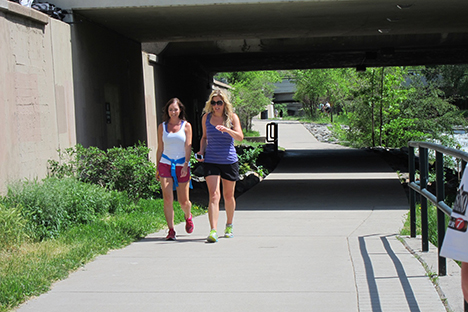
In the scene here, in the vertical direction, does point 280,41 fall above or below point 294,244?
above

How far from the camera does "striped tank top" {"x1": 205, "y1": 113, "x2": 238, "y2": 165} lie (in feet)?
21.1

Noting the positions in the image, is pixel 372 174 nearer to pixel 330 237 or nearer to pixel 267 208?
pixel 267 208

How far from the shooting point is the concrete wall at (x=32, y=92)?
7.04 meters

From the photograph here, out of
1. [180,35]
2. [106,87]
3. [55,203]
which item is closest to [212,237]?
[55,203]

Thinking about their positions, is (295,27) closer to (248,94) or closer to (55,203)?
(55,203)

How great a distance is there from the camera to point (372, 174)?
46.9 feet

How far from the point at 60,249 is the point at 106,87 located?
5.61m

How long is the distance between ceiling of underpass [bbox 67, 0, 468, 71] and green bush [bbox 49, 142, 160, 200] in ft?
8.20

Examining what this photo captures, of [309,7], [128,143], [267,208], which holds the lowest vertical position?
[267,208]

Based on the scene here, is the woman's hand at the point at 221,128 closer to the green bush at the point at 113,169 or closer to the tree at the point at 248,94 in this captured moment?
the green bush at the point at 113,169

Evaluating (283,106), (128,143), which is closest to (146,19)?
(128,143)

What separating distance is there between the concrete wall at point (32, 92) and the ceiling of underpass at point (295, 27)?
118 cm

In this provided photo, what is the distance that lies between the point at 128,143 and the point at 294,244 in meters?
6.55

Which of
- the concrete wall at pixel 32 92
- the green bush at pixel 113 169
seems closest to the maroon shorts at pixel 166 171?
the green bush at pixel 113 169
